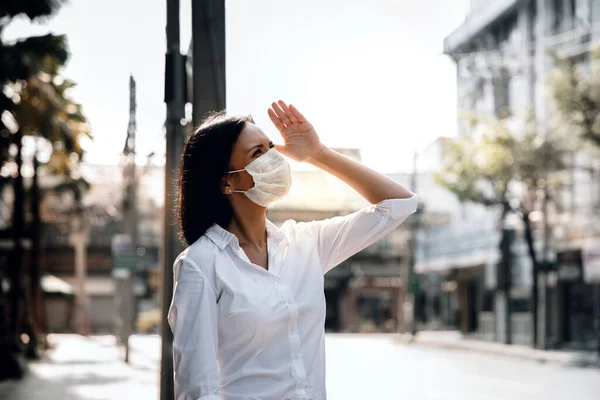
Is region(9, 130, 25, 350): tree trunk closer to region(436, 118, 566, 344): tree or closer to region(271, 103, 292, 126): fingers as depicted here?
region(436, 118, 566, 344): tree

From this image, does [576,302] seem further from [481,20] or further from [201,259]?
[201,259]

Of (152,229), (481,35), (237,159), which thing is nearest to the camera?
(237,159)

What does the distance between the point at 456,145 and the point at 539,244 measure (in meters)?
4.83

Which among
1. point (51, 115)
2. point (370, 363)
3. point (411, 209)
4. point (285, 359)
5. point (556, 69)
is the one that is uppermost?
point (556, 69)

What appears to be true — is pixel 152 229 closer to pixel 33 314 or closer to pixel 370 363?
pixel 33 314

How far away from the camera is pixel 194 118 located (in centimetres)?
435

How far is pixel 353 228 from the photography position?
9.25 ft

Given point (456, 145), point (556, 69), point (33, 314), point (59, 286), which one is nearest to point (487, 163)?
point (456, 145)

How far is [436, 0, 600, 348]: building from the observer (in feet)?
87.7

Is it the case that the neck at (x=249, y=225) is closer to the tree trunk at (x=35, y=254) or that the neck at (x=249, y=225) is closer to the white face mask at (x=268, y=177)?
the white face mask at (x=268, y=177)

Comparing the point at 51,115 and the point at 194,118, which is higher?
the point at 51,115

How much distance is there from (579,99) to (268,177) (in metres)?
20.0

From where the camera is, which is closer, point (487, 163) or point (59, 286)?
point (487, 163)

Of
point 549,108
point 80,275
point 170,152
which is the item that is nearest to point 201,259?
point 170,152
